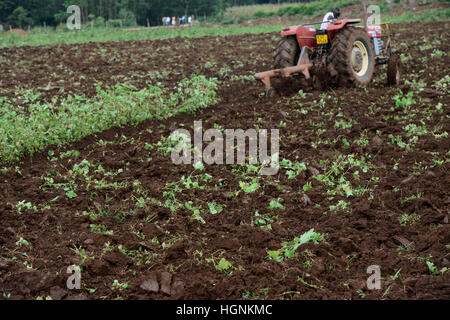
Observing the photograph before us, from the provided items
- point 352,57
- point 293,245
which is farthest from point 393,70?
point 293,245

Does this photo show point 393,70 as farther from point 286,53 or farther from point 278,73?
point 278,73

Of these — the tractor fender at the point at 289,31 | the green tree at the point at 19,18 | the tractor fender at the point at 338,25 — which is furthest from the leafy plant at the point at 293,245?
the green tree at the point at 19,18

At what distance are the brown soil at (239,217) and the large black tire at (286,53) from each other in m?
1.09

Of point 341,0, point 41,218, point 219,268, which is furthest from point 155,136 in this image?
point 341,0

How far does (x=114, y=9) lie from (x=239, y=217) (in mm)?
54843

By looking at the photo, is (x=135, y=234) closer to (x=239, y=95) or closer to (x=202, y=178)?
(x=202, y=178)

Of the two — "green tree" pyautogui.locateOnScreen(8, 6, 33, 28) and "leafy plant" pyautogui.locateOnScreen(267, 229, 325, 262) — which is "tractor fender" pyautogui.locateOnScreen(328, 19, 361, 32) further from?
"green tree" pyautogui.locateOnScreen(8, 6, 33, 28)

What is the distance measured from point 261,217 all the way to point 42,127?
3.53 metres

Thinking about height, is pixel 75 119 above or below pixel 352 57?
below

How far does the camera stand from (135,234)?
12.6ft

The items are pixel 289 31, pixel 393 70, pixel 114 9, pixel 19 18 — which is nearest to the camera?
pixel 393 70

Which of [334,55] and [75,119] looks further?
[334,55]

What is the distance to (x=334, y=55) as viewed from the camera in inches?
314

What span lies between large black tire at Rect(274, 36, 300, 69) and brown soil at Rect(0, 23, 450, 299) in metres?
1.09
